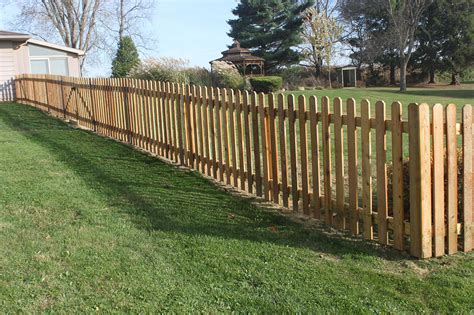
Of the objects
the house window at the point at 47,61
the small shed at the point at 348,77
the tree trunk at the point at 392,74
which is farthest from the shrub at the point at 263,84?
the tree trunk at the point at 392,74

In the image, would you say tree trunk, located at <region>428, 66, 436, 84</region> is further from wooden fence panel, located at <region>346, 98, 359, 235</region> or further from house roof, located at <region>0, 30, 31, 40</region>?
wooden fence panel, located at <region>346, 98, 359, 235</region>

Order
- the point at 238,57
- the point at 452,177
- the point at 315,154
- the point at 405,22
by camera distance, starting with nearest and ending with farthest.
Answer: the point at 452,177
the point at 315,154
the point at 238,57
the point at 405,22

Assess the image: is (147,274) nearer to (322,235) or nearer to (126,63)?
(322,235)

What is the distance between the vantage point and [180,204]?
620cm

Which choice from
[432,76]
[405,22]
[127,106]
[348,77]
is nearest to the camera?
[127,106]

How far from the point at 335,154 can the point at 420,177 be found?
1.04 meters

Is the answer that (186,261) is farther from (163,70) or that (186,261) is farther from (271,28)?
(271,28)

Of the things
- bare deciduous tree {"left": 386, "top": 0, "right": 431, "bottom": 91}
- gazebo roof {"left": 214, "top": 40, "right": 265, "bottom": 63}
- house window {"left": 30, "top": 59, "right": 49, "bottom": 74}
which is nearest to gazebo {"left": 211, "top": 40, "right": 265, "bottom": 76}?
gazebo roof {"left": 214, "top": 40, "right": 265, "bottom": 63}

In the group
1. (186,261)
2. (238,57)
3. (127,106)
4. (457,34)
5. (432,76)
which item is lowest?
(186,261)

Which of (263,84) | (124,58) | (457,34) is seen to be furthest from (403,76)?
(124,58)

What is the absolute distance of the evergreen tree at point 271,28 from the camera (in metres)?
42.9

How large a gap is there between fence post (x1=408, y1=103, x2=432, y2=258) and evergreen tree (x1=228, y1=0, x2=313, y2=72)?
128 feet

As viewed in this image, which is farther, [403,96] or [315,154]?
[403,96]

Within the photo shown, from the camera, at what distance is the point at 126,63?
1395 inches
